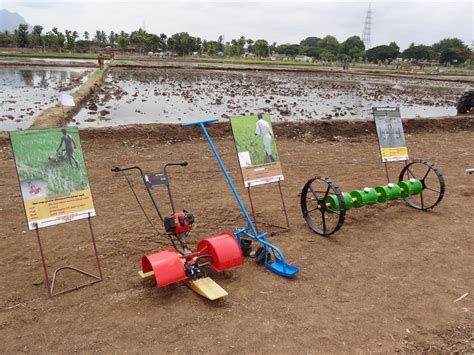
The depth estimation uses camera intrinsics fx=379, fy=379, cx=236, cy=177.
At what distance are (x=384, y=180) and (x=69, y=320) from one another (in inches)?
259

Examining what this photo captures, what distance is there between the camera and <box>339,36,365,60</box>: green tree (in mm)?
102188

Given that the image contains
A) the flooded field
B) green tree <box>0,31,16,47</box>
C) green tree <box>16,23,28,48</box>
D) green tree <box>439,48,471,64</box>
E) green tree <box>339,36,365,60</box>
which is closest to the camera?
the flooded field

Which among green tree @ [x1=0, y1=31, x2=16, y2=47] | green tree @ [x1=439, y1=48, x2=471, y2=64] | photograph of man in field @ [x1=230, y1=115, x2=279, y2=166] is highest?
green tree @ [x1=0, y1=31, x2=16, y2=47]

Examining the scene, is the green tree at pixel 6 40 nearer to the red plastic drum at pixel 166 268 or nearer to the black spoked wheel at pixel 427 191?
the black spoked wheel at pixel 427 191

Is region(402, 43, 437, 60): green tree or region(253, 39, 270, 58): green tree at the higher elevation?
region(253, 39, 270, 58): green tree

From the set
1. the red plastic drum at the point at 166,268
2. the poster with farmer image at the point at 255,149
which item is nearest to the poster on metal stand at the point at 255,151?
the poster with farmer image at the point at 255,149

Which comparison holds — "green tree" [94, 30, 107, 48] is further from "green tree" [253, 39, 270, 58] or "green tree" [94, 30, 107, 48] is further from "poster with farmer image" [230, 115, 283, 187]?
"poster with farmer image" [230, 115, 283, 187]

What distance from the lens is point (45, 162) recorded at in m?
4.07

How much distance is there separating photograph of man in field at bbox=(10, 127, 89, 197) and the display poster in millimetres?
4988

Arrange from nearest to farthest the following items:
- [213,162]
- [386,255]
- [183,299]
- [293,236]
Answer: [183,299] → [386,255] → [293,236] → [213,162]

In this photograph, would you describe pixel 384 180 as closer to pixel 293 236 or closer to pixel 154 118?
pixel 293 236

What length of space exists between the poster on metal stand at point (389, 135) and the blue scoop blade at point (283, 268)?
3.26m

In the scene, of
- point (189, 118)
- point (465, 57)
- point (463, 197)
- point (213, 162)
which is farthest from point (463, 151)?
point (465, 57)

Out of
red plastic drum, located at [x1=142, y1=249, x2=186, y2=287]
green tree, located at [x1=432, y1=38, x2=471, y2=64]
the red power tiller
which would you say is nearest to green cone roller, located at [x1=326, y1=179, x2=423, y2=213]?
the red power tiller
